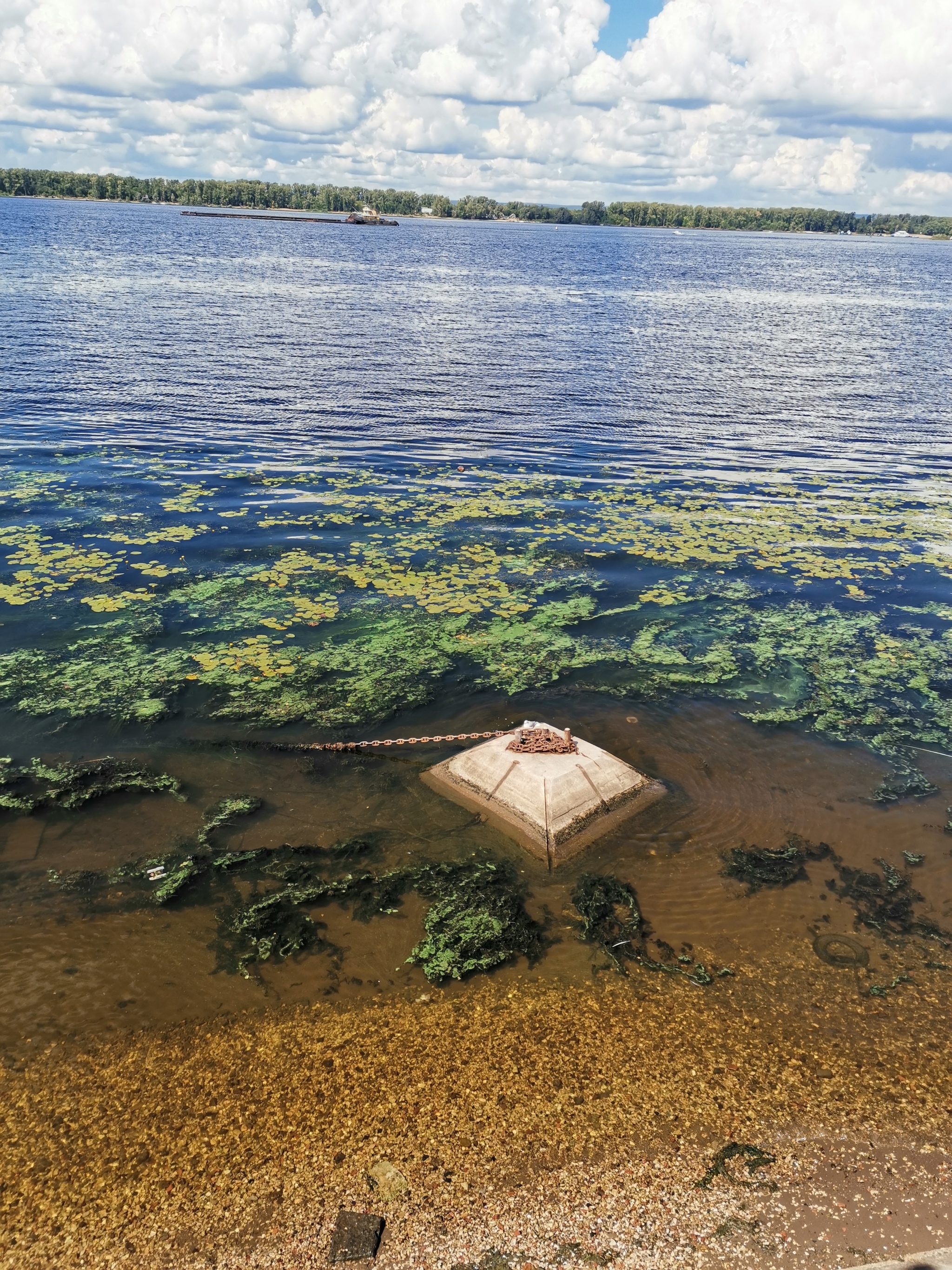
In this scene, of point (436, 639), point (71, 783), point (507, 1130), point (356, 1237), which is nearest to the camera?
point (356, 1237)

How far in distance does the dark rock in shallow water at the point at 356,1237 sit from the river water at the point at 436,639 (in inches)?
87.5

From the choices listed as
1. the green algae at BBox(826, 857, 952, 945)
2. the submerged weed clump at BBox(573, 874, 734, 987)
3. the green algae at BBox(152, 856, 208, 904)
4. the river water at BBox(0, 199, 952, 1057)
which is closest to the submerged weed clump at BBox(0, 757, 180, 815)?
the river water at BBox(0, 199, 952, 1057)

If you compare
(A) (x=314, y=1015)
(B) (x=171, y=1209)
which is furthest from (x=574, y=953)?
(B) (x=171, y=1209)

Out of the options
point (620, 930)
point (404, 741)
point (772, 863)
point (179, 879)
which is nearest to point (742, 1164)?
point (620, 930)

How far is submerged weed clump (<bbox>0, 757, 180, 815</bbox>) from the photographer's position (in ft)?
33.4

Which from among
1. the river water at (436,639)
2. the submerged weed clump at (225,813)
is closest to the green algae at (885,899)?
the river water at (436,639)

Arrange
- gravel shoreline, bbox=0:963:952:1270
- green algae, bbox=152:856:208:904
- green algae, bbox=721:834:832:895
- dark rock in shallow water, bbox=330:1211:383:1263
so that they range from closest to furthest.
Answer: dark rock in shallow water, bbox=330:1211:383:1263 < gravel shoreline, bbox=0:963:952:1270 < green algae, bbox=152:856:208:904 < green algae, bbox=721:834:832:895

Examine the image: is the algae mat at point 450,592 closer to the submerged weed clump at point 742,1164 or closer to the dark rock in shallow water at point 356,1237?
the dark rock in shallow water at point 356,1237

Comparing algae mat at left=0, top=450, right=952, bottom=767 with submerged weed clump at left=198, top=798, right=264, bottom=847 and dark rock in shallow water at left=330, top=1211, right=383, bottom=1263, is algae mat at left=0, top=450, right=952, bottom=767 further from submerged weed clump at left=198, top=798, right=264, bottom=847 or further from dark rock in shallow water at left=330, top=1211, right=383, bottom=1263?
dark rock in shallow water at left=330, top=1211, right=383, bottom=1263

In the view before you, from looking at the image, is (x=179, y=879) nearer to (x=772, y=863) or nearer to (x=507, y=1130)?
(x=507, y=1130)

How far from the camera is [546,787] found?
10.2 metres

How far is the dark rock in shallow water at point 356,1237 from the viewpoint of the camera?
5605mm

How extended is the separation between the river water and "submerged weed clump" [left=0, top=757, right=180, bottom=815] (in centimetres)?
9

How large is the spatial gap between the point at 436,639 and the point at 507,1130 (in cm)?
907
